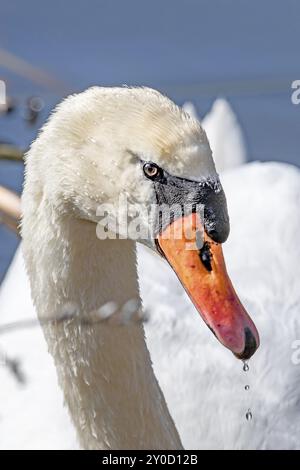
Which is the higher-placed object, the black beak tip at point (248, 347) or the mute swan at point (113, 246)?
the mute swan at point (113, 246)

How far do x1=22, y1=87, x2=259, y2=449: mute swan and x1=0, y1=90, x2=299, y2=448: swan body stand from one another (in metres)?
0.53

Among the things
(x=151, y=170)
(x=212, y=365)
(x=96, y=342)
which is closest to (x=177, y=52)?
(x=212, y=365)

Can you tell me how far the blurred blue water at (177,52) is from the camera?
266 inches

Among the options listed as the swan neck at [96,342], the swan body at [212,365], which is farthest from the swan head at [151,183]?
the swan body at [212,365]

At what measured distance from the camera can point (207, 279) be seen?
3217 mm

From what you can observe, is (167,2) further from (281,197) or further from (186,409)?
(186,409)

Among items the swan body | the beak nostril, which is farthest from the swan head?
the swan body

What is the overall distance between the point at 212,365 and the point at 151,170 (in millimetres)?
1403

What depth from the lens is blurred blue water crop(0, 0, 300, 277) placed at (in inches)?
266

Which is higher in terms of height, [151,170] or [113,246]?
[151,170]

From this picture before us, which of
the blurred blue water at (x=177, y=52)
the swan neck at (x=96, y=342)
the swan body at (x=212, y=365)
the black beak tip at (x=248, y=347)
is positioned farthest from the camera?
the blurred blue water at (x=177, y=52)

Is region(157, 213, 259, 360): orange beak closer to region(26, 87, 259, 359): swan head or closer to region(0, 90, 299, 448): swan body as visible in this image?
region(26, 87, 259, 359): swan head

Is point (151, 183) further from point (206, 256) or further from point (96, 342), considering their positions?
point (96, 342)

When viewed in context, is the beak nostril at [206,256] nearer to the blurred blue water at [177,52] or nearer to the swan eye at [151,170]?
the swan eye at [151,170]
